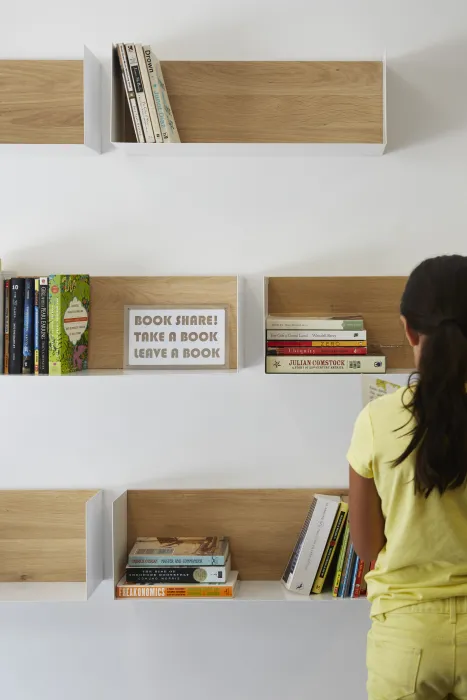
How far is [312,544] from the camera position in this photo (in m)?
1.89

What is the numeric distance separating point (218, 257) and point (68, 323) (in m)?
0.45

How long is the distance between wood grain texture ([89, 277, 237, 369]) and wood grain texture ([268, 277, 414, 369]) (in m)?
0.13

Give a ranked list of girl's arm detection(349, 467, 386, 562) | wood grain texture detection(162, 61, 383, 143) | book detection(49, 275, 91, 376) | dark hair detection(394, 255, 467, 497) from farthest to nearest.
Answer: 1. wood grain texture detection(162, 61, 383, 143)
2. book detection(49, 275, 91, 376)
3. girl's arm detection(349, 467, 386, 562)
4. dark hair detection(394, 255, 467, 497)

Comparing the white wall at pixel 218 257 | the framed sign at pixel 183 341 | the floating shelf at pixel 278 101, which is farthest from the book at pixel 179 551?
the floating shelf at pixel 278 101

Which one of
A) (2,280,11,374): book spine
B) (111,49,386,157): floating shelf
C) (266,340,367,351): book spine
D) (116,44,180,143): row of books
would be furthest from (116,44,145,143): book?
(266,340,367,351): book spine

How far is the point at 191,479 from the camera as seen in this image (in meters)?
2.05

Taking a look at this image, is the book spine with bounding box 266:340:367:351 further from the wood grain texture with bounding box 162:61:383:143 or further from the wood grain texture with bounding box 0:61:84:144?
the wood grain texture with bounding box 0:61:84:144

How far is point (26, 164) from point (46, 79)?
0.23 m

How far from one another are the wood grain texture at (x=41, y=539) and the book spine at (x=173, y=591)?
245 mm

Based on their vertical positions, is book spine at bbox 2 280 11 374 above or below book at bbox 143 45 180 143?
below

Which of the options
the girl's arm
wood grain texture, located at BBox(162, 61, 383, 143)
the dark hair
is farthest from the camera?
wood grain texture, located at BBox(162, 61, 383, 143)

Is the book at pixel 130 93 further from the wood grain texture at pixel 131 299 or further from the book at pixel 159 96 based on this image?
the wood grain texture at pixel 131 299

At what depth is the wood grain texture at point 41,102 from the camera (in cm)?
201

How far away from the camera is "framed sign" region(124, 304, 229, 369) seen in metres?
2.03
